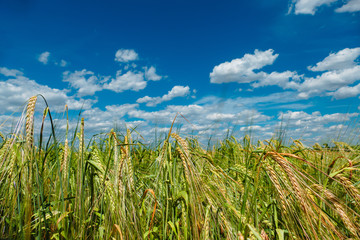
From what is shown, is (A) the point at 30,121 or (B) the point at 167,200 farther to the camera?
(B) the point at 167,200

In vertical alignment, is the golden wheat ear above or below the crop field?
above

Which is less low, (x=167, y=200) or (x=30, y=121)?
(x=30, y=121)

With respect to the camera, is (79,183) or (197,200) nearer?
(197,200)

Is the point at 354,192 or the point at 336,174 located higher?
the point at 336,174

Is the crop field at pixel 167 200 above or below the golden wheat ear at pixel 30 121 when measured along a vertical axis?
below

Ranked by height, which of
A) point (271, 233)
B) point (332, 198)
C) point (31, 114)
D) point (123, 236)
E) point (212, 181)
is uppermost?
point (31, 114)

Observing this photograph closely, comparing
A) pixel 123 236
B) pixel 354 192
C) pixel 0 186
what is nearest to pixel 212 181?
pixel 123 236

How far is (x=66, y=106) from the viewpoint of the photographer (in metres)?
1.54

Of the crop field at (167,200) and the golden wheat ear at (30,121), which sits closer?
the golden wheat ear at (30,121)

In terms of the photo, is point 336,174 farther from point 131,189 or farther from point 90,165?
point 90,165

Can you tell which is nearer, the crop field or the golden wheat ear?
the golden wheat ear

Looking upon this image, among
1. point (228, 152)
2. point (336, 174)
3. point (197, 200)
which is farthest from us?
point (228, 152)

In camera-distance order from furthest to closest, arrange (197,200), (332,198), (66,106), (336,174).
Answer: (336,174) → (332,198) → (66,106) → (197,200)

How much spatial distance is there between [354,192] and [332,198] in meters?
0.17
